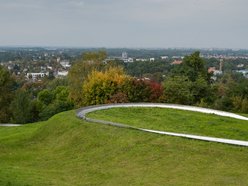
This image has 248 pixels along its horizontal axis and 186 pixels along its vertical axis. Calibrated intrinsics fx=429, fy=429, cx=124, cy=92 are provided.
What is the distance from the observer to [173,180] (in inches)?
596

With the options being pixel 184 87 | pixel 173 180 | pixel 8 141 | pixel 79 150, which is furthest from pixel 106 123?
pixel 184 87

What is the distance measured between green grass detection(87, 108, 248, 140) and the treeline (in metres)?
9.51

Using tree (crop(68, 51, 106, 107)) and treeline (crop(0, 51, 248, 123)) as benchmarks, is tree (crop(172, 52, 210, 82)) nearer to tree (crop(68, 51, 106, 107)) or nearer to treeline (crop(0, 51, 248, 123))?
treeline (crop(0, 51, 248, 123))

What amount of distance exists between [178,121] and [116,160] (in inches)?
397

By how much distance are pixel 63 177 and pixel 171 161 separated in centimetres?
441

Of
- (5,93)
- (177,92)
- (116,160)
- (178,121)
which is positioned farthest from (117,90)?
(116,160)

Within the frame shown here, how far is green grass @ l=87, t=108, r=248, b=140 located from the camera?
24.2 metres

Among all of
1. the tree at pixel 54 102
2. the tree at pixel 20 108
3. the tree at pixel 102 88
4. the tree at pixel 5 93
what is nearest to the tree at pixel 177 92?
the tree at pixel 102 88

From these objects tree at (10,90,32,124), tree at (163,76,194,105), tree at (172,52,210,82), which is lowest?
tree at (10,90,32,124)

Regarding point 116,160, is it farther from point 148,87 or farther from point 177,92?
point 177,92

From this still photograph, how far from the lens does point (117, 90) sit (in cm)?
4256

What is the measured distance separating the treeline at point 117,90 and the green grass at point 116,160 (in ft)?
57.1

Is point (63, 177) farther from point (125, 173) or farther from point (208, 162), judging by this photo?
point (208, 162)

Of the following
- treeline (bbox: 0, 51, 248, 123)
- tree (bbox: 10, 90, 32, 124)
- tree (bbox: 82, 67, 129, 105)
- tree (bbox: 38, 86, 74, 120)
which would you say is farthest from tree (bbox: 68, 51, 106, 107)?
tree (bbox: 10, 90, 32, 124)
